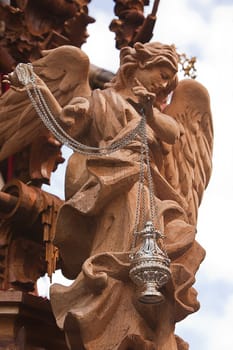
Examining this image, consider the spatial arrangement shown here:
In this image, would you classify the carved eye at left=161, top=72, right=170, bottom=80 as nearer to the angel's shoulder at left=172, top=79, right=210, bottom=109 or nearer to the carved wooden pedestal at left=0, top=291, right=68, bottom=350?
the angel's shoulder at left=172, top=79, right=210, bottom=109

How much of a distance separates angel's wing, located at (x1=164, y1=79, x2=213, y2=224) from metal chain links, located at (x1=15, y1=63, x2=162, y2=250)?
0.47 meters

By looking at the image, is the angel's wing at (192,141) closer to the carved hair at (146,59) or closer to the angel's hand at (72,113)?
the carved hair at (146,59)

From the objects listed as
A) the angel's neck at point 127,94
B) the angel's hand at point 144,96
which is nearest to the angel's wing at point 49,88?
the angel's neck at point 127,94

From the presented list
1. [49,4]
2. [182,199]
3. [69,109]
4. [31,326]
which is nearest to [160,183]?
[182,199]

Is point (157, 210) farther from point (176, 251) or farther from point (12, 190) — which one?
point (12, 190)

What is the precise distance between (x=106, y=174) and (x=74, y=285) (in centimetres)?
51

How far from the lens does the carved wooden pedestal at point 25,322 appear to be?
15.6 feet

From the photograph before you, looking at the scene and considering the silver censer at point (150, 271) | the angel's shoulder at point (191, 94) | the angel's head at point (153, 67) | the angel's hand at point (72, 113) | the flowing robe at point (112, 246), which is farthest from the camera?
the angel's shoulder at point (191, 94)

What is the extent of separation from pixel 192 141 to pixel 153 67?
471 mm

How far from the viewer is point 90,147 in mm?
4801

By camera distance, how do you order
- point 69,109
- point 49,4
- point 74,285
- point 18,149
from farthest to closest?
point 49,4
point 18,149
point 69,109
point 74,285

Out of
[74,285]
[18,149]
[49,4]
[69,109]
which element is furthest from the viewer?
[49,4]

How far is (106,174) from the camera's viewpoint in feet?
15.4

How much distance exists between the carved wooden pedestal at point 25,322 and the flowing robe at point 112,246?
203 millimetres
